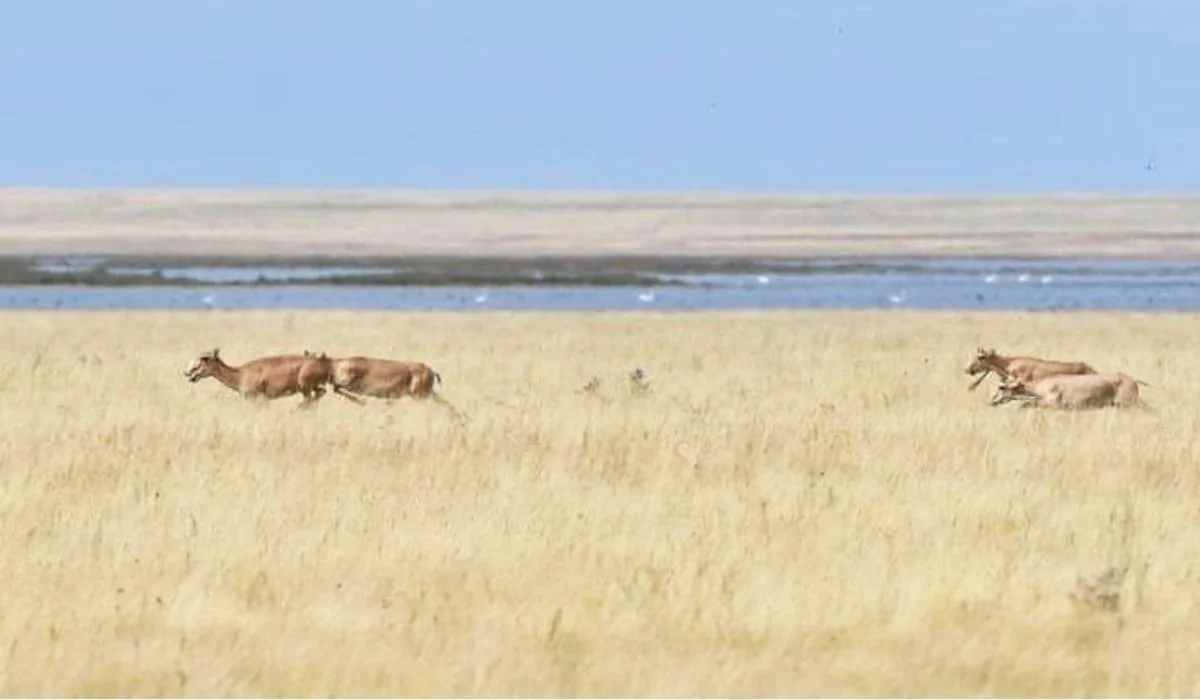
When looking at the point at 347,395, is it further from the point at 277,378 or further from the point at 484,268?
the point at 484,268

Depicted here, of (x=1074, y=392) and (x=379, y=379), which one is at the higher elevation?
(x=1074, y=392)

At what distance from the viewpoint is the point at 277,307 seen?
4778 cm

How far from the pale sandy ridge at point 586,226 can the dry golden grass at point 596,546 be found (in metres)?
81.7

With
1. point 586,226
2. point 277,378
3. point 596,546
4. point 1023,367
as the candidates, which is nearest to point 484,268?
point 1023,367

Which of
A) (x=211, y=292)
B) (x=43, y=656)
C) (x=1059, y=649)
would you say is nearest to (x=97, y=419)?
(x=43, y=656)

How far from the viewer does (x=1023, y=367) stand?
1869cm

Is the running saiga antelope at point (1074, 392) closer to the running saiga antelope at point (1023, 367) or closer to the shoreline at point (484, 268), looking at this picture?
the running saiga antelope at point (1023, 367)

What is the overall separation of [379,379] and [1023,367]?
5.54 metres

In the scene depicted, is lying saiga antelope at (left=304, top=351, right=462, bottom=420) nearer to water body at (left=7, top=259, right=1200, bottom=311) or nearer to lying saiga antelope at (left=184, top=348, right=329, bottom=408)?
lying saiga antelope at (left=184, top=348, right=329, bottom=408)

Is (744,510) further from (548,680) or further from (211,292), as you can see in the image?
(211,292)

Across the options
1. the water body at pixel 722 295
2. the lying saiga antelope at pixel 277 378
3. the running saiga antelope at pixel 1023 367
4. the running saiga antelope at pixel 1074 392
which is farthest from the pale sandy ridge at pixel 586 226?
the running saiga antelope at pixel 1074 392

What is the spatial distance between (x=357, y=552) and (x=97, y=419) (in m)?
7.36

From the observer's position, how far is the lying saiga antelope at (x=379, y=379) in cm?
1789

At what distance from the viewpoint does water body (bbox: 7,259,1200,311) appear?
50125mm
